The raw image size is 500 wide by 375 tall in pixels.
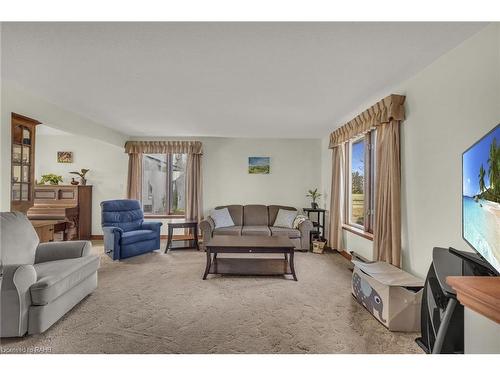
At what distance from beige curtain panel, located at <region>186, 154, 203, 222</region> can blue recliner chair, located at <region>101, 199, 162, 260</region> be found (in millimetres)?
971

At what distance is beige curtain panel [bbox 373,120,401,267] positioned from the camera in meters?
2.74

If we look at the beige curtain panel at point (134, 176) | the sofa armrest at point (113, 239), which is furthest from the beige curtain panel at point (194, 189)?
the sofa armrest at point (113, 239)

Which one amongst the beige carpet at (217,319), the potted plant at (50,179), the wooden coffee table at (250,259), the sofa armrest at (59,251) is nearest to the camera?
the beige carpet at (217,319)

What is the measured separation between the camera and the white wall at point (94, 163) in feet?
19.0

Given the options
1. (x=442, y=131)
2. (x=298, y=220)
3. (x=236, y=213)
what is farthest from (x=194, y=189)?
(x=442, y=131)

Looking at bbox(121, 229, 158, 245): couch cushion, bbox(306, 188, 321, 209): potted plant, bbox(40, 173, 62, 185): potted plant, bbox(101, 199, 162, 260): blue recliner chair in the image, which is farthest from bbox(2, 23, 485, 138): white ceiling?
bbox(40, 173, 62, 185): potted plant

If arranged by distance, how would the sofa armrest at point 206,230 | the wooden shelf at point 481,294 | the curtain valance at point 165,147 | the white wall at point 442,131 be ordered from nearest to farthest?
the wooden shelf at point 481,294, the white wall at point 442,131, the sofa armrest at point 206,230, the curtain valance at point 165,147

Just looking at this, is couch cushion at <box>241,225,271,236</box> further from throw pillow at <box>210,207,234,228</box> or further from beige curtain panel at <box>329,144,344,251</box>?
beige curtain panel at <box>329,144,344,251</box>

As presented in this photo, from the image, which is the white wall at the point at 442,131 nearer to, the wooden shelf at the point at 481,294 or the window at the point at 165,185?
the wooden shelf at the point at 481,294

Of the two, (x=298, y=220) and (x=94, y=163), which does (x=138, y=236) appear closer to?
(x=94, y=163)

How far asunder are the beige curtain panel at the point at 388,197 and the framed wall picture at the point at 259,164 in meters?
3.03

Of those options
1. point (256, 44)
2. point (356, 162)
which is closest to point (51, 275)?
point (256, 44)

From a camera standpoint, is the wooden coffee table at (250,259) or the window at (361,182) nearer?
the wooden coffee table at (250,259)
